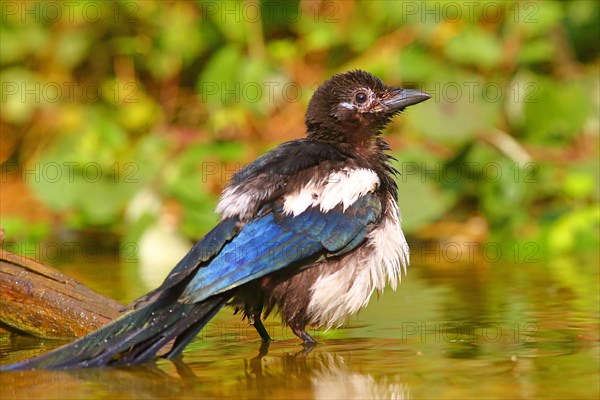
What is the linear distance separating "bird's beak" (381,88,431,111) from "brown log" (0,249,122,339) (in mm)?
1401

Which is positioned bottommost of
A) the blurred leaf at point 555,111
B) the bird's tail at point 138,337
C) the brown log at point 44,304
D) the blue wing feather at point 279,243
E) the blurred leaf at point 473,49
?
the bird's tail at point 138,337

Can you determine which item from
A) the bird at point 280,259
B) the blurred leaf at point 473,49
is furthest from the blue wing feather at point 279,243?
the blurred leaf at point 473,49

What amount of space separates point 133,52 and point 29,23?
2.78ft

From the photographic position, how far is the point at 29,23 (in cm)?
824

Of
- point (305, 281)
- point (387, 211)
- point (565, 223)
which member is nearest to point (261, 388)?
point (305, 281)

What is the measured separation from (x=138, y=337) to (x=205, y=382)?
0.42 meters

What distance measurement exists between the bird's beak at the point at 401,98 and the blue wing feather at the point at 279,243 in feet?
2.07

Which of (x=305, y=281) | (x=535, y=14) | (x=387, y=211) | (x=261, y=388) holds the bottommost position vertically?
(x=261, y=388)

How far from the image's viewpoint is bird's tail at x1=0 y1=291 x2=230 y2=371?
10.2 ft

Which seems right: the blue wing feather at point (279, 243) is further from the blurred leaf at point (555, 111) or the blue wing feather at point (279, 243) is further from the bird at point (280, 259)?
the blurred leaf at point (555, 111)

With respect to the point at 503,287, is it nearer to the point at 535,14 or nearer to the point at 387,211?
the point at 387,211

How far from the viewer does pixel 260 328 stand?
3711 millimetres

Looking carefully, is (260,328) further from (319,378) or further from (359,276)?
(319,378)

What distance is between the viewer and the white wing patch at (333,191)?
11.7ft
